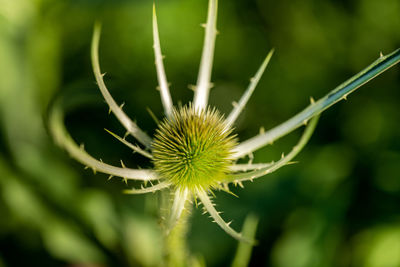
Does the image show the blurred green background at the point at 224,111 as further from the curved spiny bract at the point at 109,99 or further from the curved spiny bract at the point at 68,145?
the curved spiny bract at the point at 68,145

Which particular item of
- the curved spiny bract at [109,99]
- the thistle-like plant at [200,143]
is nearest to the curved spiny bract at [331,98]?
the thistle-like plant at [200,143]

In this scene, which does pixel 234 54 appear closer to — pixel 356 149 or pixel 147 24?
pixel 147 24

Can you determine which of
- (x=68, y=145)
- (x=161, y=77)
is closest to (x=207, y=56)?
(x=161, y=77)

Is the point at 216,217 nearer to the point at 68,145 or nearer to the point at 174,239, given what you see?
the point at 174,239

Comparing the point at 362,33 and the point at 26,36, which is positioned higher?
the point at 362,33

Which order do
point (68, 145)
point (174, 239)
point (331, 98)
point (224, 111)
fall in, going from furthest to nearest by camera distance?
point (224, 111) → point (174, 239) → point (331, 98) → point (68, 145)

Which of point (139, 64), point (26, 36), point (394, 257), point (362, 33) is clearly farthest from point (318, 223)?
point (26, 36)
